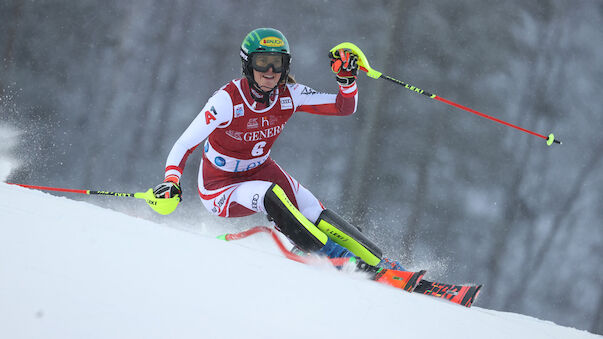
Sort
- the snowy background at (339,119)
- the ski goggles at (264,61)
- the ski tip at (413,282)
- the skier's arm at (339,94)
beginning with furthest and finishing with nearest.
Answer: the snowy background at (339,119) → the skier's arm at (339,94) → the ski goggles at (264,61) → the ski tip at (413,282)

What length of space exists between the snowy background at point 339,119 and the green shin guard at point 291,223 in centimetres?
421

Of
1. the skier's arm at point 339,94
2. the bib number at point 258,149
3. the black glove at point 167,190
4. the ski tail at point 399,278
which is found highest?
the skier's arm at point 339,94

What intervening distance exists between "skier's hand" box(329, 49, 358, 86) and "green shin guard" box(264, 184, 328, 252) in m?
0.86

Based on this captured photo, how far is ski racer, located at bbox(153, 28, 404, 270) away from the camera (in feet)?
9.05

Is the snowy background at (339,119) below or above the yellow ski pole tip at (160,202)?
above

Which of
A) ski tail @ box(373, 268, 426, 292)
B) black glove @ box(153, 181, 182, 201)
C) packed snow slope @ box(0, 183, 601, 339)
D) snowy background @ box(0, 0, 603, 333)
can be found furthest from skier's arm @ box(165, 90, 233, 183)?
snowy background @ box(0, 0, 603, 333)

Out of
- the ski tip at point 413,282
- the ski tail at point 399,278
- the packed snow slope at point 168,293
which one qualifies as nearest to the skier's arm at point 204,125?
the packed snow slope at point 168,293

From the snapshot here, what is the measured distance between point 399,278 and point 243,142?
1.25 meters

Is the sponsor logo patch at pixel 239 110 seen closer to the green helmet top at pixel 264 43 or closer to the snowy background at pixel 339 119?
the green helmet top at pixel 264 43

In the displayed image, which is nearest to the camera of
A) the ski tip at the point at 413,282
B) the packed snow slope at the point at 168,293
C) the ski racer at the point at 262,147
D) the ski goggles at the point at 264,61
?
the packed snow slope at the point at 168,293

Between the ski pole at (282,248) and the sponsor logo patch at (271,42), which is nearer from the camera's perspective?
A: the ski pole at (282,248)

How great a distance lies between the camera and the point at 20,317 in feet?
3.53

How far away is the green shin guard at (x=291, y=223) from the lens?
2707mm

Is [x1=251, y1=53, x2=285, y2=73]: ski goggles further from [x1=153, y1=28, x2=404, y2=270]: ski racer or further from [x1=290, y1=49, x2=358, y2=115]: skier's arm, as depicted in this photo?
[x1=290, y1=49, x2=358, y2=115]: skier's arm
